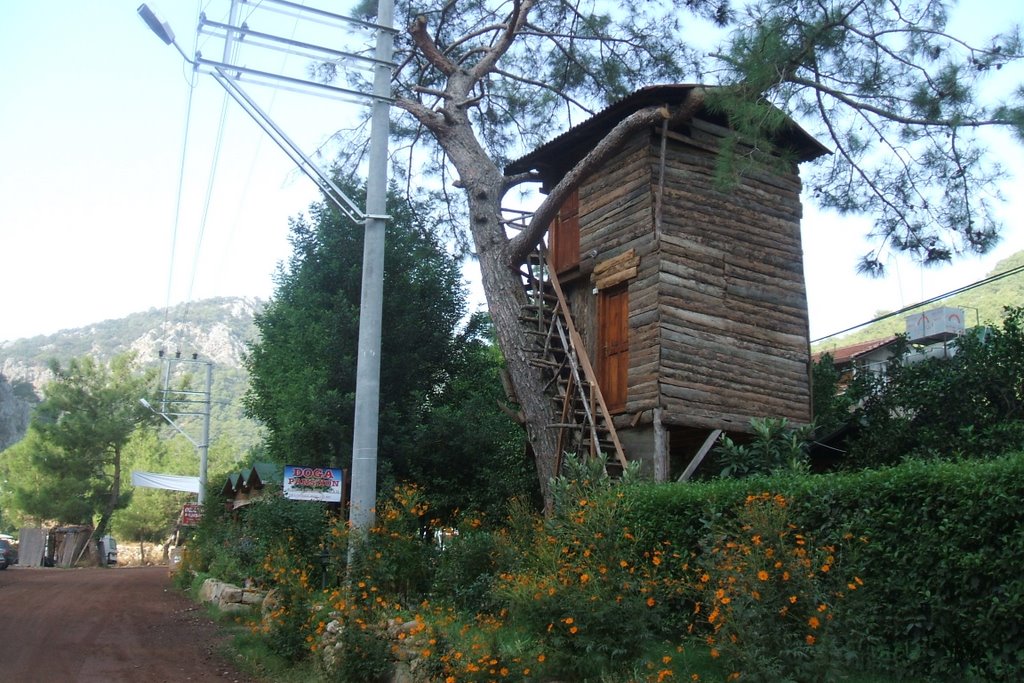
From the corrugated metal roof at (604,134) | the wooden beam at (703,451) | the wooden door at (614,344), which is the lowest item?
the wooden beam at (703,451)

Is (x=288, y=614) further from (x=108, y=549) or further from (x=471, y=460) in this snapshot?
(x=108, y=549)

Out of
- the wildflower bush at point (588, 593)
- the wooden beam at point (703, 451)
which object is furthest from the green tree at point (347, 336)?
the wildflower bush at point (588, 593)

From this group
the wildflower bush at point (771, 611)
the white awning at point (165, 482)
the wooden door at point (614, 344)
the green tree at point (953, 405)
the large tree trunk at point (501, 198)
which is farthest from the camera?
the white awning at point (165, 482)

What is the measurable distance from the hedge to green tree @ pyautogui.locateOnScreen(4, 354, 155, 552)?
46.9 metres

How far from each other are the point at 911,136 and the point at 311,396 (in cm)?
1082

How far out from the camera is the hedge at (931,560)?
22.0 ft

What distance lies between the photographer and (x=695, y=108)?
44.3ft

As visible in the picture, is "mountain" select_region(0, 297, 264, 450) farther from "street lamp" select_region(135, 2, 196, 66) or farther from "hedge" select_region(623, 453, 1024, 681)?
"hedge" select_region(623, 453, 1024, 681)

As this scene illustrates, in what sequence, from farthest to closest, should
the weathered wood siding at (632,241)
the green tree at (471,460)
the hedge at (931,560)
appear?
the green tree at (471,460) → the weathered wood siding at (632,241) → the hedge at (931,560)

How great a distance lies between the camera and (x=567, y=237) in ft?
56.2

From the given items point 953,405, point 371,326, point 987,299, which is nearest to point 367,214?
point 371,326

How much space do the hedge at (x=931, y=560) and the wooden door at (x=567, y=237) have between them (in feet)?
29.7

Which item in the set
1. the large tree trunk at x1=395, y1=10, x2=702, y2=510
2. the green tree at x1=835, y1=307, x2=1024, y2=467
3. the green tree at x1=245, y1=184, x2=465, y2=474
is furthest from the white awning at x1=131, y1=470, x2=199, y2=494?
the green tree at x1=835, y1=307, x2=1024, y2=467

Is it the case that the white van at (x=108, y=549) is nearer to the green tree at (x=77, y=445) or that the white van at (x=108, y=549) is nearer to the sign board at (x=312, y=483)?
the green tree at (x=77, y=445)
